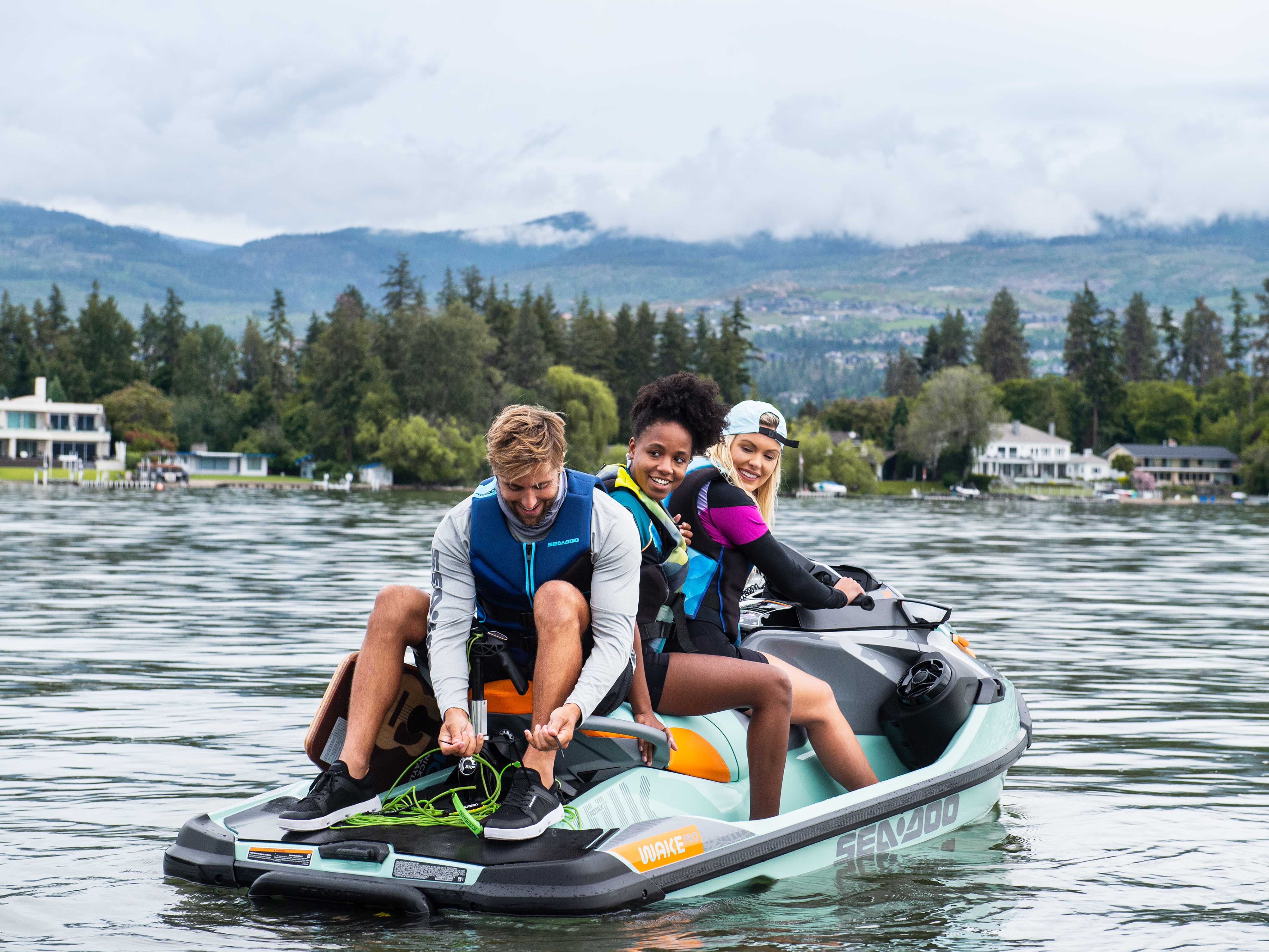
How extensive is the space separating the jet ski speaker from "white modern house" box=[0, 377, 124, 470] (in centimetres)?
12254

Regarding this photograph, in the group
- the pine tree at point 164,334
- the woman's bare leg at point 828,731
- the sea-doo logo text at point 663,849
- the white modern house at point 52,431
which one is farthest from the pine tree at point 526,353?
the sea-doo logo text at point 663,849

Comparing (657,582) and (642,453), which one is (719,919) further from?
(642,453)

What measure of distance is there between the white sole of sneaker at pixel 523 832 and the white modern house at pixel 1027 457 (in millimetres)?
140776

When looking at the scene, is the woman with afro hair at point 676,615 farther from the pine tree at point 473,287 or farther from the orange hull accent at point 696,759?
the pine tree at point 473,287

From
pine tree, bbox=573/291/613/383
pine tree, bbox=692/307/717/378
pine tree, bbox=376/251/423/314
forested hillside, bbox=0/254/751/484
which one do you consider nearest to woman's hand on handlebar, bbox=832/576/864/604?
forested hillside, bbox=0/254/751/484

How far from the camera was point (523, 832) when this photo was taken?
18.0 feet

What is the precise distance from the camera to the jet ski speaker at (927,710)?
7.38 meters

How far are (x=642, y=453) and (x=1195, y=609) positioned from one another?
16.6m

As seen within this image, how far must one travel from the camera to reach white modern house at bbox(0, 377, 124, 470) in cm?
12412

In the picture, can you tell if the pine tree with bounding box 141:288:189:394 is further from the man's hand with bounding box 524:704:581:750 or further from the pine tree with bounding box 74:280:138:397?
the man's hand with bounding box 524:704:581:750

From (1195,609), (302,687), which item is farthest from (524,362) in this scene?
(302,687)

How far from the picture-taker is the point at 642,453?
6195 millimetres

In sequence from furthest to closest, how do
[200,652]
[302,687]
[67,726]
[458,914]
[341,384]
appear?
[341,384], [200,652], [302,687], [67,726], [458,914]

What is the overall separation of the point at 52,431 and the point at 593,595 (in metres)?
127
